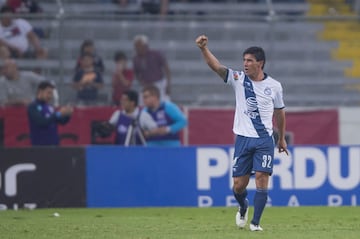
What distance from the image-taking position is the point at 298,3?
896 inches

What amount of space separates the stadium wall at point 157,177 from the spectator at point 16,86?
313 cm

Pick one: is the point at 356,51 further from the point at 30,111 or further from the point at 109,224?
the point at 109,224

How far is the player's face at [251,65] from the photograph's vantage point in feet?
38.2

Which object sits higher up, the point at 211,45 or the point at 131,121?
the point at 211,45

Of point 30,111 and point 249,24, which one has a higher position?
point 249,24

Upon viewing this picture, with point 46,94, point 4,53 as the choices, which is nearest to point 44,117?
point 46,94

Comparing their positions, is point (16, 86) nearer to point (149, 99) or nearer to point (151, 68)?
point (151, 68)

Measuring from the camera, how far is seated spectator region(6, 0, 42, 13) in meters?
20.8

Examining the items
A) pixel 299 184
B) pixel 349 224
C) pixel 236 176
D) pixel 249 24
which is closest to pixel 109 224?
pixel 236 176

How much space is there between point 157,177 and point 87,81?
3655mm

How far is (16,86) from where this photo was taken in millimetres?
19484

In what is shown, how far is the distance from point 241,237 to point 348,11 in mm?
12956

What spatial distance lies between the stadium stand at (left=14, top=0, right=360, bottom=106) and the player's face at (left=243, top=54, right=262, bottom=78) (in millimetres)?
8391

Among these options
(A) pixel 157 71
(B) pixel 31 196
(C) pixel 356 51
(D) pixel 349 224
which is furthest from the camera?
(C) pixel 356 51
